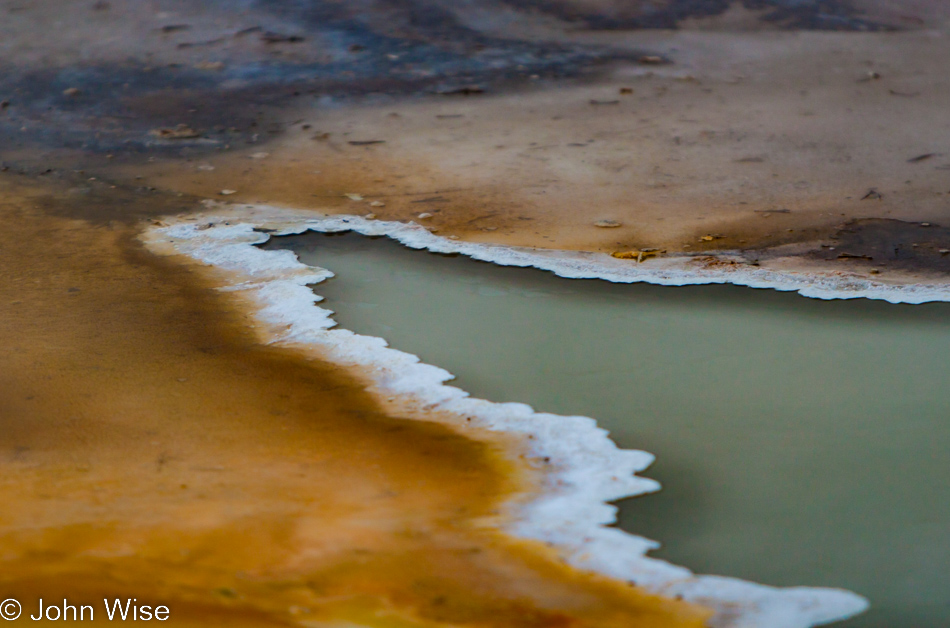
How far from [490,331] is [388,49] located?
8.83ft

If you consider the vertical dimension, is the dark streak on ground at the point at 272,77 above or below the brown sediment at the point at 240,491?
above

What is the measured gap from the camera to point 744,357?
2.04 metres

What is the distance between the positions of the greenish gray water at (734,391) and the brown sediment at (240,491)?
0.25 m

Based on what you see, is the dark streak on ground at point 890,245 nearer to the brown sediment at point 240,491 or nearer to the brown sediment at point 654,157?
the brown sediment at point 654,157

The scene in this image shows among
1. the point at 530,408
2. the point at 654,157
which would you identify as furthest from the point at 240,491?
the point at 654,157

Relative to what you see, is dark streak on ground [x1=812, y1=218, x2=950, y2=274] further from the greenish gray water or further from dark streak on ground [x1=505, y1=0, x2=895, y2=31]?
dark streak on ground [x1=505, y1=0, x2=895, y2=31]

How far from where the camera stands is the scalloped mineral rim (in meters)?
1.32

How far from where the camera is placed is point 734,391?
189cm

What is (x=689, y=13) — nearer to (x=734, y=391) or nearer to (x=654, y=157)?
(x=654, y=157)

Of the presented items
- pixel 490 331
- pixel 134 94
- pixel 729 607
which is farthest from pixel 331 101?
pixel 729 607

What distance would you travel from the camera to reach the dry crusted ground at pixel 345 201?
1.37 meters

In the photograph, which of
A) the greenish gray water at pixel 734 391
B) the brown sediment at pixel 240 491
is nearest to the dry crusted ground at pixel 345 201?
the brown sediment at pixel 240 491

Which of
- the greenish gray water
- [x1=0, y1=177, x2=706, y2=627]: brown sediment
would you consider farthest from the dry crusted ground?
the greenish gray water

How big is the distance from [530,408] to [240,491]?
0.62m
